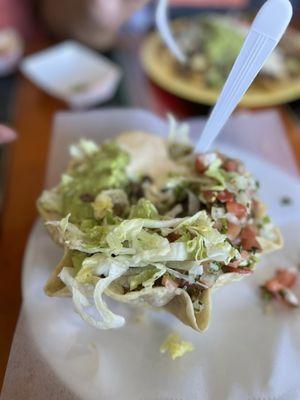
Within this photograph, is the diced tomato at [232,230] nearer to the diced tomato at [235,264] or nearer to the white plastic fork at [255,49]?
the diced tomato at [235,264]

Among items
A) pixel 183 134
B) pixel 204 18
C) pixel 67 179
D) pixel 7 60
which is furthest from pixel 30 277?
pixel 204 18

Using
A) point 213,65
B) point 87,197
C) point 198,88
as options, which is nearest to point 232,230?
→ point 87,197

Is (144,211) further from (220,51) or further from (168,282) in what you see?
(220,51)

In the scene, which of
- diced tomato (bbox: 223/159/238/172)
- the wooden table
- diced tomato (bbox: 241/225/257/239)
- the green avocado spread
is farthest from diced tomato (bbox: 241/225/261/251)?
the wooden table

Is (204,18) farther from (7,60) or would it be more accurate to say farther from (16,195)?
(16,195)

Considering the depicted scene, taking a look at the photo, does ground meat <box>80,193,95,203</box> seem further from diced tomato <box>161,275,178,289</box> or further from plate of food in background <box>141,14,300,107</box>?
plate of food in background <box>141,14,300,107</box>

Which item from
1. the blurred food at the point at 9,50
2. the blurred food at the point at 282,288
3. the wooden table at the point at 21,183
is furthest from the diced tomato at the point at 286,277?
the blurred food at the point at 9,50

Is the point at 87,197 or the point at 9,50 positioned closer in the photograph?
the point at 87,197
